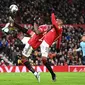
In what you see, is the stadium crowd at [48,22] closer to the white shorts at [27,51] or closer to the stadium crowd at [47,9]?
the stadium crowd at [47,9]

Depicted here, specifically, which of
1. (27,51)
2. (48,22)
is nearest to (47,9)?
(48,22)

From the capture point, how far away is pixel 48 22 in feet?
110

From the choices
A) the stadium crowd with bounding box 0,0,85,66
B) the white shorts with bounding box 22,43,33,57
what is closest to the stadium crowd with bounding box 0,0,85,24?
the stadium crowd with bounding box 0,0,85,66

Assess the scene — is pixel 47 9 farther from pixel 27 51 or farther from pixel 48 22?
pixel 27 51

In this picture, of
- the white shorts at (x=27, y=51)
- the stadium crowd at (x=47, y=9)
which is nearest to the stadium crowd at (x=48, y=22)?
the stadium crowd at (x=47, y=9)

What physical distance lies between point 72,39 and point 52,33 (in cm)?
1619

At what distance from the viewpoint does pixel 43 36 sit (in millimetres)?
15031

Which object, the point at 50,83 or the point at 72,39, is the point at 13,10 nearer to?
the point at 50,83

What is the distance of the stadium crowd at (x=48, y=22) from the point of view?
2641 cm

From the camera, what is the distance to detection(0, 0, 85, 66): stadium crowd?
26.4m

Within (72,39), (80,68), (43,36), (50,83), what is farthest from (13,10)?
(72,39)

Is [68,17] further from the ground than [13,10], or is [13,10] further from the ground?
[68,17]

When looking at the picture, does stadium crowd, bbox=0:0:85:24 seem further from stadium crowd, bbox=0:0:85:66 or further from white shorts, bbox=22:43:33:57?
white shorts, bbox=22:43:33:57

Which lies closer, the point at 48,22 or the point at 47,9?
the point at 48,22
